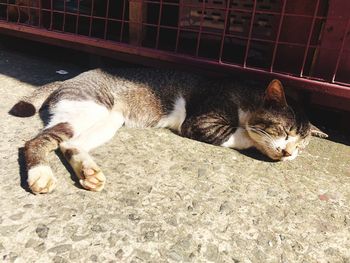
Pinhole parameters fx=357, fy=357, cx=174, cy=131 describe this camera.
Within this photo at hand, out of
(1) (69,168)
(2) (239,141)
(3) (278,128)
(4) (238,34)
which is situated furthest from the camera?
(4) (238,34)

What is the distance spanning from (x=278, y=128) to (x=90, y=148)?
62.0 inches

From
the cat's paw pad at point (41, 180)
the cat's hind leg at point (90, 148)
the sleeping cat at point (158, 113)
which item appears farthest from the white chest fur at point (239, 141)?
the cat's paw pad at point (41, 180)

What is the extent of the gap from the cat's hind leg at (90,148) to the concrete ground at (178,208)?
7 cm

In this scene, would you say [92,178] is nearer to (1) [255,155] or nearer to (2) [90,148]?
(2) [90,148]

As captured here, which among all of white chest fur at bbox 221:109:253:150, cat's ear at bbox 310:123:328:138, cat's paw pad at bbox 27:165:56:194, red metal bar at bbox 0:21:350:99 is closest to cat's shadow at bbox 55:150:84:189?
cat's paw pad at bbox 27:165:56:194

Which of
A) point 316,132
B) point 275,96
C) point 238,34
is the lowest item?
point 316,132

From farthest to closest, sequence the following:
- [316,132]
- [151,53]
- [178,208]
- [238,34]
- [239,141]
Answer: [238,34] → [151,53] → [316,132] → [239,141] → [178,208]

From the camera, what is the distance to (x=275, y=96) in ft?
9.98

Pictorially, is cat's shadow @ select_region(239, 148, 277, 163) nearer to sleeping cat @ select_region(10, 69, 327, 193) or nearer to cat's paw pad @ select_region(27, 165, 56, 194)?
sleeping cat @ select_region(10, 69, 327, 193)

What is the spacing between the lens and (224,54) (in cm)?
428

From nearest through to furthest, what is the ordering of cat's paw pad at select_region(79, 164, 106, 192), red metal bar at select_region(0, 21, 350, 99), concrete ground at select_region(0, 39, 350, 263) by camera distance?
1. concrete ground at select_region(0, 39, 350, 263)
2. cat's paw pad at select_region(79, 164, 106, 192)
3. red metal bar at select_region(0, 21, 350, 99)

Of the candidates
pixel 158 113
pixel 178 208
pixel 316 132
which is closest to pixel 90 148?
pixel 158 113

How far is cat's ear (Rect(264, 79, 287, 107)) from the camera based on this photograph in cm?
297

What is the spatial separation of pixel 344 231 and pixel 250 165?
904 millimetres
